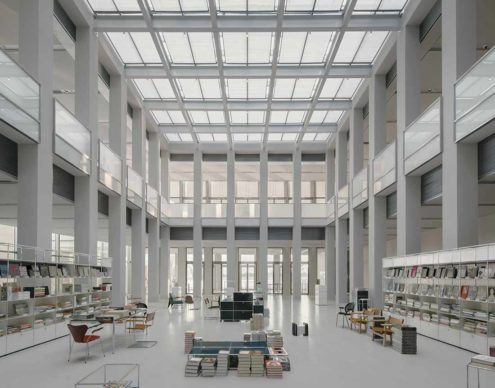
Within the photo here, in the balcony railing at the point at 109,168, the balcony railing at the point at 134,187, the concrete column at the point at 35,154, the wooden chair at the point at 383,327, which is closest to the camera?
the wooden chair at the point at 383,327

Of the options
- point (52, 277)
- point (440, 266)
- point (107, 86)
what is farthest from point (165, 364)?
point (107, 86)

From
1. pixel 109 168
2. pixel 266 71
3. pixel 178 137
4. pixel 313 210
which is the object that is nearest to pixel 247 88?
pixel 266 71

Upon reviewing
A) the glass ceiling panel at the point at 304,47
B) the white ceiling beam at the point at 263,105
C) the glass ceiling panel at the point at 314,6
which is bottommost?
the white ceiling beam at the point at 263,105

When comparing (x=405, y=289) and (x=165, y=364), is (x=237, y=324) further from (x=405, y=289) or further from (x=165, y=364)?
(x=165, y=364)

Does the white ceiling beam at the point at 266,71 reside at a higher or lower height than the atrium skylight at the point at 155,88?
lower

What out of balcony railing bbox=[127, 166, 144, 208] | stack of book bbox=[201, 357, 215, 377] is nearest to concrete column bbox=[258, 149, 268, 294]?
balcony railing bbox=[127, 166, 144, 208]

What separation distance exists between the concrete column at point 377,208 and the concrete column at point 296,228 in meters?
13.2

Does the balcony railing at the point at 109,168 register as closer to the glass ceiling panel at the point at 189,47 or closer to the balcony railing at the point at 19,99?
the glass ceiling panel at the point at 189,47

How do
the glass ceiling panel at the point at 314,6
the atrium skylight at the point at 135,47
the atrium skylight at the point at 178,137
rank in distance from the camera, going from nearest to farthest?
the glass ceiling panel at the point at 314,6 < the atrium skylight at the point at 135,47 < the atrium skylight at the point at 178,137

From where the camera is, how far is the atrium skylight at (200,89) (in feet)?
79.0

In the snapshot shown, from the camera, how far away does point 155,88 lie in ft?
83.3

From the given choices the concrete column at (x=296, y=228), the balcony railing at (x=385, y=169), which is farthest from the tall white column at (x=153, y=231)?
the balcony railing at (x=385, y=169)

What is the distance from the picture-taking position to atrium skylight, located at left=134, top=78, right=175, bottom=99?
2448cm

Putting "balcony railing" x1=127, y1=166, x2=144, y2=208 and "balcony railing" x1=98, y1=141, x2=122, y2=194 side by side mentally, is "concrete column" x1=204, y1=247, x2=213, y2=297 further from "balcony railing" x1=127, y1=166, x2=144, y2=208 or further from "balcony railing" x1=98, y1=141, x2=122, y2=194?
"balcony railing" x1=98, y1=141, x2=122, y2=194
